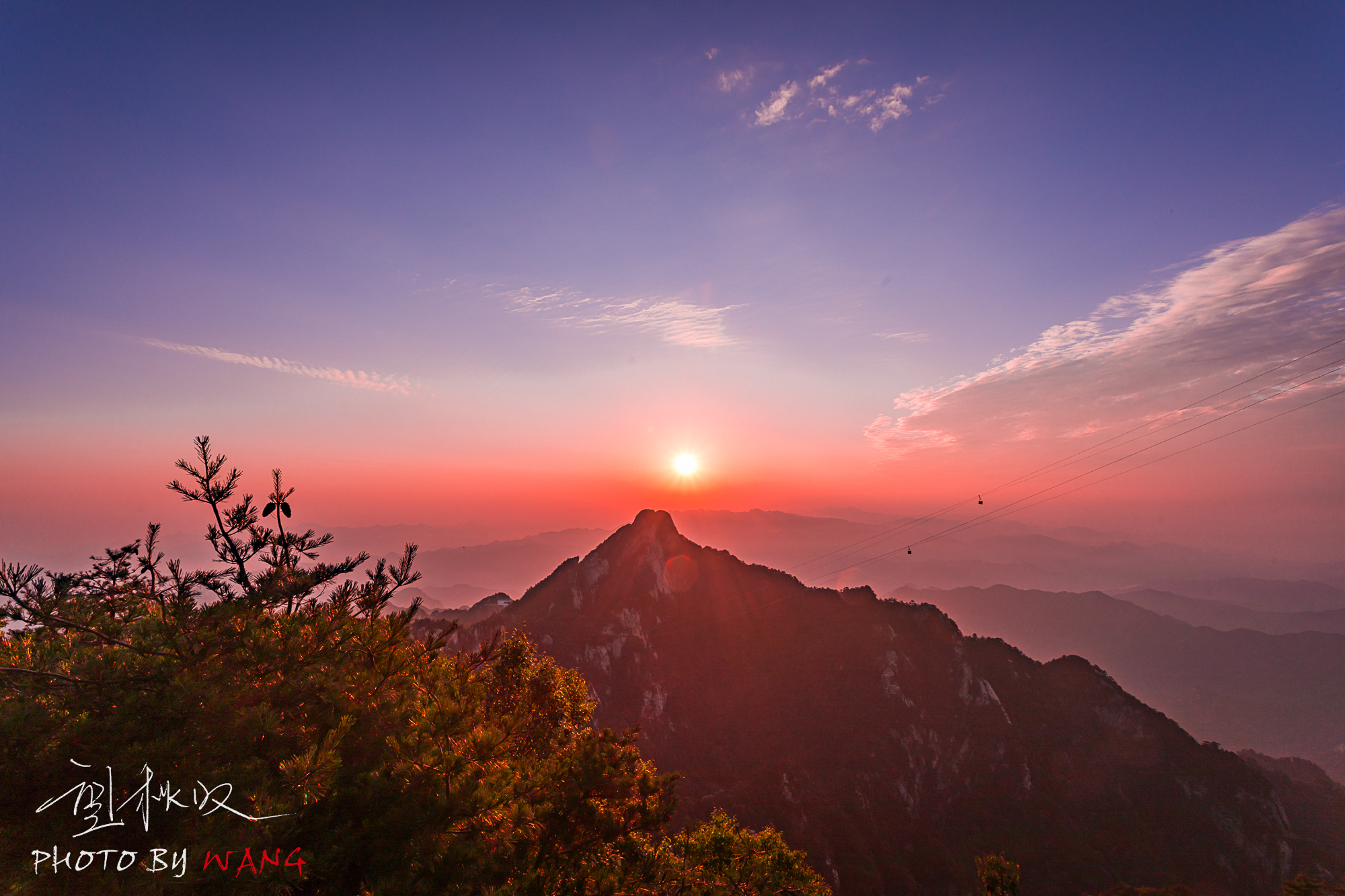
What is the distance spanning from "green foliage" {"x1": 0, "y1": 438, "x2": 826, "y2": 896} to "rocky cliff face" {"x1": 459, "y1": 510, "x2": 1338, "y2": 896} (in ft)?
215

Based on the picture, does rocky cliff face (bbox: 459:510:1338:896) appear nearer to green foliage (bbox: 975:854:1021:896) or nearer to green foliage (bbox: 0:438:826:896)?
green foliage (bbox: 975:854:1021:896)

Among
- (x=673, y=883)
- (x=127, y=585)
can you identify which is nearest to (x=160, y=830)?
(x=127, y=585)

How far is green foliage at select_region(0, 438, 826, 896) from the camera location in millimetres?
9164

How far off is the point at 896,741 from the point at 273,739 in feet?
317

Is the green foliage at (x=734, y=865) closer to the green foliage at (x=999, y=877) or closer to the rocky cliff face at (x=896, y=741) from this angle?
the green foliage at (x=999, y=877)

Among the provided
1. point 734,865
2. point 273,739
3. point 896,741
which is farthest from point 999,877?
point 896,741

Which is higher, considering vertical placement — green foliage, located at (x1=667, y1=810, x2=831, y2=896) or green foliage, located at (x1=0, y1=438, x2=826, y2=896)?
green foliage, located at (x1=0, y1=438, x2=826, y2=896)

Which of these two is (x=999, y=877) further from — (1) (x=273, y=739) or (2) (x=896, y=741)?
(2) (x=896, y=741)

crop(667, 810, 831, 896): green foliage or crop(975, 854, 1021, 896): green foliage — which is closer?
crop(667, 810, 831, 896): green foliage

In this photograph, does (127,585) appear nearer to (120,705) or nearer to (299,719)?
(120,705)

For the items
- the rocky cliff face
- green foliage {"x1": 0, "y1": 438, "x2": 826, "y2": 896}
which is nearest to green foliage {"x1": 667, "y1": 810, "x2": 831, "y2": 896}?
green foliage {"x1": 0, "y1": 438, "x2": 826, "y2": 896}

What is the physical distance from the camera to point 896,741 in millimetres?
82375

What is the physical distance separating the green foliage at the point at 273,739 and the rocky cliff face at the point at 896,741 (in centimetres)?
6553

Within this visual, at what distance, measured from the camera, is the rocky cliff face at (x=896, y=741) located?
231 ft
